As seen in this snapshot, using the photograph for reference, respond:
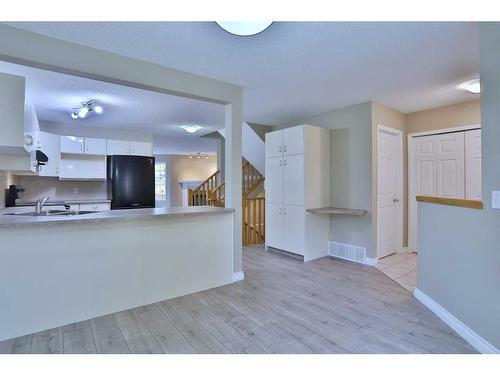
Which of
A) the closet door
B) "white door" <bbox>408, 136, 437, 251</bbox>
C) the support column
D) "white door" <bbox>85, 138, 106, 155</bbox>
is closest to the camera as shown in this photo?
the support column

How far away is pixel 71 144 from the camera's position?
15.7 feet

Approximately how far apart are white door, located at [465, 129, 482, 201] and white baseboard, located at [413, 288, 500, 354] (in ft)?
7.06

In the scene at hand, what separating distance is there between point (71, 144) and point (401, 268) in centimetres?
576

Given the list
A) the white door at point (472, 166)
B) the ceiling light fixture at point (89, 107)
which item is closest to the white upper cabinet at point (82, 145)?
the ceiling light fixture at point (89, 107)

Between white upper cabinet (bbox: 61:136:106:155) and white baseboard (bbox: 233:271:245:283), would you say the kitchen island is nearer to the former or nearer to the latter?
white baseboard (bbox: 233:271:245:283)

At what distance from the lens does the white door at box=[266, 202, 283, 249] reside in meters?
4.49

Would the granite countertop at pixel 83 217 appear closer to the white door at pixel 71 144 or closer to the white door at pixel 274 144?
the white door at pixel 274 144

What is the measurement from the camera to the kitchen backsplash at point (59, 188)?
4.77m

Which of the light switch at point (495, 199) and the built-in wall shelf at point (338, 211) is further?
the built-in wall shelf at point (338, 211)

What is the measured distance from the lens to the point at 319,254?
429 centimetres

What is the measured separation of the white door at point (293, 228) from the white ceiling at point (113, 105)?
198 cm

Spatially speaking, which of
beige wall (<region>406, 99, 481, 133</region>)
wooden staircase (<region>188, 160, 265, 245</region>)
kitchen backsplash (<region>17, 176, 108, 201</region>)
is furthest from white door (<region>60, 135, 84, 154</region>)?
beige wall (<region>406, 99, 481, 133</region>)

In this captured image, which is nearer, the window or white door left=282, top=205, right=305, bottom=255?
white door left=282, top=205, right=305, bottom=255
